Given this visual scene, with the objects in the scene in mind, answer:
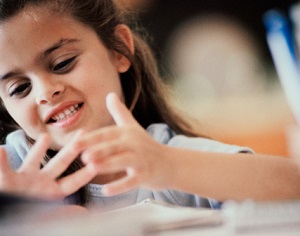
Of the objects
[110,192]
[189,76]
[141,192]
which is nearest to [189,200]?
[141,192]

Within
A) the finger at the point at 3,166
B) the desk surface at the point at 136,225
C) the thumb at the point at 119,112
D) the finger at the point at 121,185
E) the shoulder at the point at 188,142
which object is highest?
the thumb at the point at 119,112

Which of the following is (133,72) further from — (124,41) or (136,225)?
(136,225)

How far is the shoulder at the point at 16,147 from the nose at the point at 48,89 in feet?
0.29

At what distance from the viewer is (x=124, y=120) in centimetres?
41

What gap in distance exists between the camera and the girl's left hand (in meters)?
0.38

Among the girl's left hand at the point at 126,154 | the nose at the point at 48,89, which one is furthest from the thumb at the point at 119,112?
the nose at the point at 48,89

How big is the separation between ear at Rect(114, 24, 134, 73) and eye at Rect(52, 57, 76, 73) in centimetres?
9

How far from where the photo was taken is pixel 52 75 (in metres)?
0.52

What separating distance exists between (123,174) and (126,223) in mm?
260

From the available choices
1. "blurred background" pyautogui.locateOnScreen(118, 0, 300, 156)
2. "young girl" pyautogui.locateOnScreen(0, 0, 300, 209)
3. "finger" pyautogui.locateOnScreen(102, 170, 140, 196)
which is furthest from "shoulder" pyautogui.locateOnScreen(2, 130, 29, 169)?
"blurred background" pyautogui.locateOnScreen(118, 0, 300, 156)

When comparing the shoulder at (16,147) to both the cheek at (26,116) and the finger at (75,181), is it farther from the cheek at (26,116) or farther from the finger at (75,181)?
the finger at (75,181)

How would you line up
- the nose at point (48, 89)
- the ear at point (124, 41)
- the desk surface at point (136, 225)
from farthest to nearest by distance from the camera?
the ear at point (124, 41)
the nose at point (48, 89)
the desk surface at point (136, 225)

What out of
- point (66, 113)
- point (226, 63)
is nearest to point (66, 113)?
point (66, 113)

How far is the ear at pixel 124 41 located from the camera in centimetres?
61
